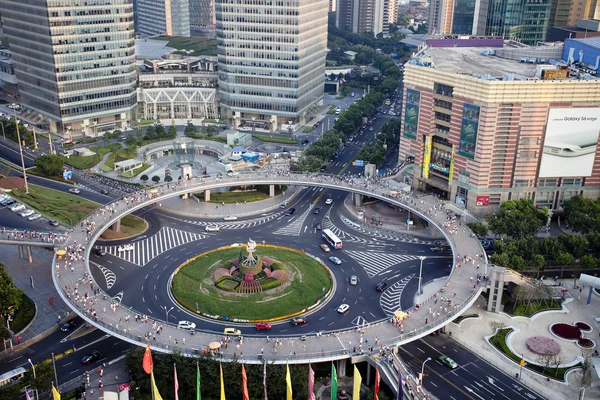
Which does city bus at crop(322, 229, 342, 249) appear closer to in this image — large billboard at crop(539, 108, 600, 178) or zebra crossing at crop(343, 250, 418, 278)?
zebra crossing at crop(343, 250, 418, 278)

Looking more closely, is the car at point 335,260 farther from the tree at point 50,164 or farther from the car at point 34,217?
the tree at point 50,164

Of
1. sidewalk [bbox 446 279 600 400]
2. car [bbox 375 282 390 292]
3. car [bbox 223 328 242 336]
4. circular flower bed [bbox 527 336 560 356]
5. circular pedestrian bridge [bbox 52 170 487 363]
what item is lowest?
sidewalk [bbox 446 279 600 400]

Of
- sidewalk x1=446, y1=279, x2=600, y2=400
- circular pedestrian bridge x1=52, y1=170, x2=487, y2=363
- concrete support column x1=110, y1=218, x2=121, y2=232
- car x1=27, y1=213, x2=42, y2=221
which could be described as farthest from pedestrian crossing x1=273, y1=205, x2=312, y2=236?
car x1=27, y1=213, x2=42, y2=221

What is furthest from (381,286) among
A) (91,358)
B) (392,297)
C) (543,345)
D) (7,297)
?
(7,297)

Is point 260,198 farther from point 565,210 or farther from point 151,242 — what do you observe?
point 565,210

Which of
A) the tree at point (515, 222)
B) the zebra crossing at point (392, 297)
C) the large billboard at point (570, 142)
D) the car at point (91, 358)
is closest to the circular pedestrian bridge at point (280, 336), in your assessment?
the car at point (91, 358)

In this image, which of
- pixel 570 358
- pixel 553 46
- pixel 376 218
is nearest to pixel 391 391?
pixel 570 358
